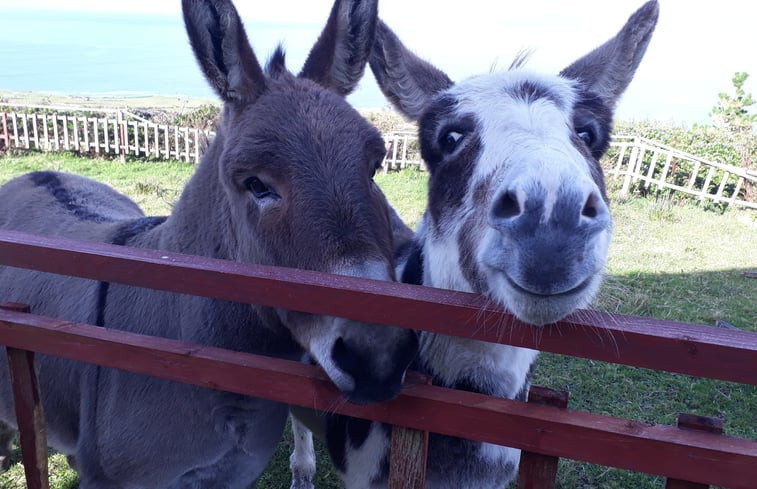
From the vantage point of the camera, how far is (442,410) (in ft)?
5.13

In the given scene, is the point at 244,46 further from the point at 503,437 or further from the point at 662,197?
the point at 662,197

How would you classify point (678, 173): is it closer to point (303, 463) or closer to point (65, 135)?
point (303, 463)

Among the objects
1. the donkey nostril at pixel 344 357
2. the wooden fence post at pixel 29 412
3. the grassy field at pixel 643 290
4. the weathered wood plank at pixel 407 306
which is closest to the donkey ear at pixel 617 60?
the grassy field at pixel 643 290

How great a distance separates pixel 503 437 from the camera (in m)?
1.52

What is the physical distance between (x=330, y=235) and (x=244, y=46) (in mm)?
954

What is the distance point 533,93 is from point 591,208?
78cm

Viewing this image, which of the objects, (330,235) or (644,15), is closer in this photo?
(330,235)

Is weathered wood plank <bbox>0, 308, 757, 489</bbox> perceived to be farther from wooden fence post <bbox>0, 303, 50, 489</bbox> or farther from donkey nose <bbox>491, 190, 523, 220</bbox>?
donkey nose <bbox>491, 190, 523, 220</bbox>

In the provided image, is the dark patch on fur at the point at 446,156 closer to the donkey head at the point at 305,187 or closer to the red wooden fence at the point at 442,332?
the donkey head at the point at 305,187

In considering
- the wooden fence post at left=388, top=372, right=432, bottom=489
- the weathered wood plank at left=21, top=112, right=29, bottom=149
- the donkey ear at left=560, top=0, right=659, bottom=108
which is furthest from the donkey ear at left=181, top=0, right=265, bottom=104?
the weathered wood plank at left=21, top=112, right=29, bottom=149

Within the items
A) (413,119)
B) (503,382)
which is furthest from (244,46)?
(503,382)

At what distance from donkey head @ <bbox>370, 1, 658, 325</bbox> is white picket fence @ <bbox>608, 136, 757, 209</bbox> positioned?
12.8m

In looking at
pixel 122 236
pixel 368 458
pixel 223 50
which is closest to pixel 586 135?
pixel 223 50

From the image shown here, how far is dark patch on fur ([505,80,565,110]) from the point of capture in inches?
79.3
